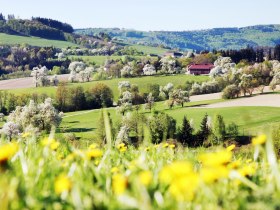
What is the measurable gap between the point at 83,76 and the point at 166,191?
17712cm

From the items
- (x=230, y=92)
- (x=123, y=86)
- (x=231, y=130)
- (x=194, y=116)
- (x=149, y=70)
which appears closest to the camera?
(x=231, y=130)

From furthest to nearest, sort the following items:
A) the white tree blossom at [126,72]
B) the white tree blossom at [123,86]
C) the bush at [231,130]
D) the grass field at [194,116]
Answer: the white tree blossom at [126,72], the white tree blossom at [123,86], the grass field at [194,116], the bush at [231,130]

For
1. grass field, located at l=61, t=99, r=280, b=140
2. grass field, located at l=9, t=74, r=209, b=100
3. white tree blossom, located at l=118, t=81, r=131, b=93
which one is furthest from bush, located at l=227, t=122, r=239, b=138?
white tree blossom, located at l=118, t=81, r=131, b=93

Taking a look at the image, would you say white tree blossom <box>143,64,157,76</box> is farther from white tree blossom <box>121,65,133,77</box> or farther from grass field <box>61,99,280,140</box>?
grass field <box>61,99,280,140</box>

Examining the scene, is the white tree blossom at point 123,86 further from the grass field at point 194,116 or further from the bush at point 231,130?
the bush at point 231,130

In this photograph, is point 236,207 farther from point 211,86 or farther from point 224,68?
point 224,68

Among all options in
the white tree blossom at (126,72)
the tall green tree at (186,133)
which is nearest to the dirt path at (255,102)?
the tall green tree at (186,133)

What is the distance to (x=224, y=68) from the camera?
188 meters

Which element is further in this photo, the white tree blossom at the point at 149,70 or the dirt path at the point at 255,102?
the white tree blossom at the point at 149,70

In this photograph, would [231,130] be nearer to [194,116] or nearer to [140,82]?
[194,116]

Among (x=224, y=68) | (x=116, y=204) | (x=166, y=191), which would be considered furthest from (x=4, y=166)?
(x=224, y=68)

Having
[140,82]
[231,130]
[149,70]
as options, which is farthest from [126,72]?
[231,130]

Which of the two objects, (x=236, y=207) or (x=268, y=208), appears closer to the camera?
(x=268, y=208)

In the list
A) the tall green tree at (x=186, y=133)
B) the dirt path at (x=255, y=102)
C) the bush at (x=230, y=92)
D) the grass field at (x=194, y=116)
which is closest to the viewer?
the tall green tree at (x=186, y=133)
